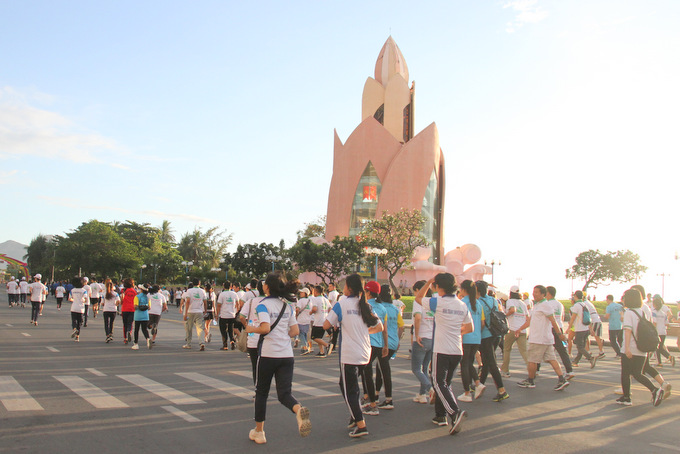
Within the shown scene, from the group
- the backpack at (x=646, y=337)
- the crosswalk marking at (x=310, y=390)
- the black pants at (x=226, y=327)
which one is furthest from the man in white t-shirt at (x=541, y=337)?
the black pants at (x=226, y=327)

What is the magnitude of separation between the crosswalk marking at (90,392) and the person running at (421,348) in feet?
12.7

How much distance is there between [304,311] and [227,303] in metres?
1.97

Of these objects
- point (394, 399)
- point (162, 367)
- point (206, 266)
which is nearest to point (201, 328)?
point (162, 367)

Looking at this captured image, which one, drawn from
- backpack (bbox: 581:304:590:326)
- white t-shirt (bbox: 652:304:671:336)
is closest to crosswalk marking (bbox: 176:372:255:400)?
backpack (bbox: 581:304:590:326)

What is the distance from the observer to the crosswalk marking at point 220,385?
8242mm

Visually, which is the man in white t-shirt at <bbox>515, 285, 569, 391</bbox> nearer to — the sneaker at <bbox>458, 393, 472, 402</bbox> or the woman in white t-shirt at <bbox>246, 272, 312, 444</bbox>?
the sneaker at <bbox>458, 393, 472, 402</bbox>

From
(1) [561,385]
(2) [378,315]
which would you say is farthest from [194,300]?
(1) [561,385]

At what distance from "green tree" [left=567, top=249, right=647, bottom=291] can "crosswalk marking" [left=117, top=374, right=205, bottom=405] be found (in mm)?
86887

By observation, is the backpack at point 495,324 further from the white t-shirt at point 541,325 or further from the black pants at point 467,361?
the white t-shirt at point 541,325

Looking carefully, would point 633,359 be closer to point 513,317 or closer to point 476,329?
point 476,329

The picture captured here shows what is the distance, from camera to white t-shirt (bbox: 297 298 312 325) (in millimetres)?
14062

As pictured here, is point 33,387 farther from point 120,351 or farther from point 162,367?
point 120,351

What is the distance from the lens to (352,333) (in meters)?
6.16

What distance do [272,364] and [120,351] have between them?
30.3 ft
